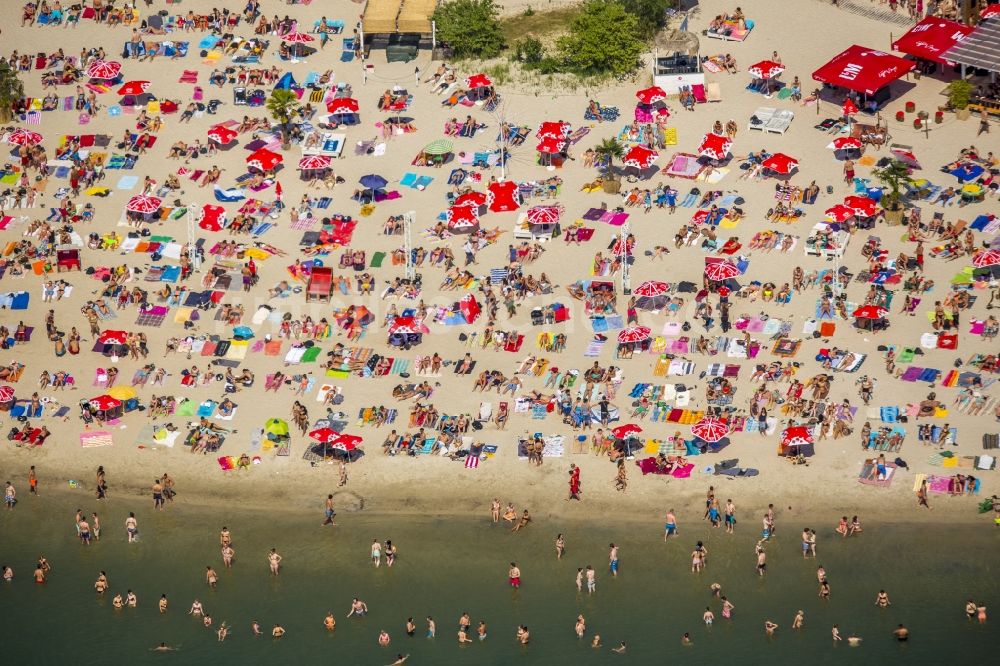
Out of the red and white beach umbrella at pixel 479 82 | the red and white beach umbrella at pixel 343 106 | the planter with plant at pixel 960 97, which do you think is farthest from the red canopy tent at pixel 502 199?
the planter with plant at pixel 960 97

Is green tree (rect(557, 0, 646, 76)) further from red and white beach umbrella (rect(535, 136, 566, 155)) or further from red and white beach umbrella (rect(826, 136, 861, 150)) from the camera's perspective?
red and white beach umbrella (rect(826, 136, 861, 150))

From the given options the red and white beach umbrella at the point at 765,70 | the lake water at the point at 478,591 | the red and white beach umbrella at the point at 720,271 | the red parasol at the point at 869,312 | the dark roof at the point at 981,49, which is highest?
the dark roof at the point at 981,49

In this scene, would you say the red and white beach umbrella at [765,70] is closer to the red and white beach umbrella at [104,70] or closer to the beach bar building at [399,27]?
the beach bar building at [399,27]

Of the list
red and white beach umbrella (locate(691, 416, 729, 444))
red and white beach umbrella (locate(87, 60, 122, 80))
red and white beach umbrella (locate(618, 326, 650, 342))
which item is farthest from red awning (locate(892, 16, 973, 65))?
red and white beach umbrella (locate(87, 60, 122, 80))

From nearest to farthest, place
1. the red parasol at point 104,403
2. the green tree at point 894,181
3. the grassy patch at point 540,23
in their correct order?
1. the red parasol at point 104,403
2. the green tree at point 894,181
3. the grassy patch at point 540,23

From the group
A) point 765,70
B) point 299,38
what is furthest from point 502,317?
point 299,38

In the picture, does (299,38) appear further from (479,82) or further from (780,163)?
(780,163)
